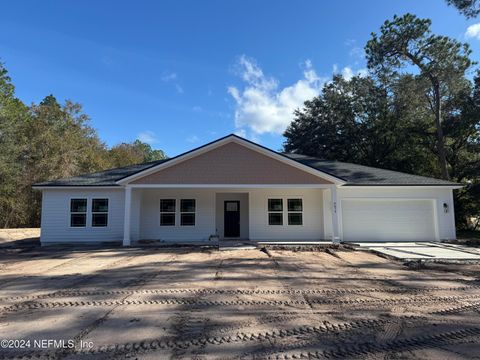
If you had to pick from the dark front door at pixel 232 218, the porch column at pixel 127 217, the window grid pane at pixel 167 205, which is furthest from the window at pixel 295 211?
the porch column at pixel 127 217

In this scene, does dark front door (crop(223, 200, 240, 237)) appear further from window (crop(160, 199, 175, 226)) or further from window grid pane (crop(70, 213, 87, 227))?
window grid pane (crop(70, 213, 87, 227))

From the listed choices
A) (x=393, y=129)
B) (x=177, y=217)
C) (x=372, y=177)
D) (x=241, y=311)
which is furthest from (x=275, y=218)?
(x=393, y=129)

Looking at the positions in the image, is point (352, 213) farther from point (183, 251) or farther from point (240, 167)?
point (183, 251)

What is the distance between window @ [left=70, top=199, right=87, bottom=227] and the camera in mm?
15000

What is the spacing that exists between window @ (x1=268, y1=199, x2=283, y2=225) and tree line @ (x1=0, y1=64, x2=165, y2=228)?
2053cm

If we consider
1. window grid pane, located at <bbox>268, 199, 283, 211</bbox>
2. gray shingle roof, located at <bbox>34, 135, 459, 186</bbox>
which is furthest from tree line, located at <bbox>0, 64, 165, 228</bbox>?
window grid pane, located at <bbox>268, 199, 283, 211</bbox>

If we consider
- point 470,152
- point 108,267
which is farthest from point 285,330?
point 470,152

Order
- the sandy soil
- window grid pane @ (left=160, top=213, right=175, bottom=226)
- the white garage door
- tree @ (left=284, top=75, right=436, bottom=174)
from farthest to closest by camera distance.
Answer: tree @ (left=284, top=75, right=436, bottom=174) → the sandy soil → window grid pane @ (left=160, top=213, right=175, bottom=226) → the white garage door

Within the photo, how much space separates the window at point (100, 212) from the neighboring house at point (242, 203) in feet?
0.14

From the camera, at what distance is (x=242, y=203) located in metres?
16.9

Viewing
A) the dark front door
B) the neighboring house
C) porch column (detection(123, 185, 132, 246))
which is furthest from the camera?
the dark front door

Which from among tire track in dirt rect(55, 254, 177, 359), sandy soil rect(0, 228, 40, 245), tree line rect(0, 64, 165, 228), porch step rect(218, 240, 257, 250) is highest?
tree line rect(0, 64, 165, 228)

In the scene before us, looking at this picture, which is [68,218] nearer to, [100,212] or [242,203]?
[100,212]

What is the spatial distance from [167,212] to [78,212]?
4.03 m
